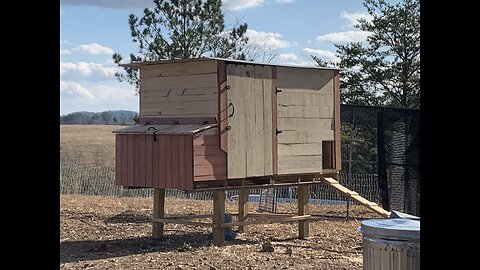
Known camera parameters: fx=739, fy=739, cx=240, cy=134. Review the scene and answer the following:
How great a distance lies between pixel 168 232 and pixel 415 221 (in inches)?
346

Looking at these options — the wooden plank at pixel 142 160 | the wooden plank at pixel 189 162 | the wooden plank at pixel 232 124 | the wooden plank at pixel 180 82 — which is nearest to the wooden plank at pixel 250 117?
the wooden plank at pixel 232 124

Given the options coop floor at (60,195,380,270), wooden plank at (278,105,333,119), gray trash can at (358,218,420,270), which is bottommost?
Answer: coop floor at (60,195,380,270)

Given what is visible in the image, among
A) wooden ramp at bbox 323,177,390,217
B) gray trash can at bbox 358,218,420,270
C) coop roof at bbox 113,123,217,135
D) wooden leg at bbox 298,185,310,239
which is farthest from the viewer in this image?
wooden leg at bbox 298,185,310,239

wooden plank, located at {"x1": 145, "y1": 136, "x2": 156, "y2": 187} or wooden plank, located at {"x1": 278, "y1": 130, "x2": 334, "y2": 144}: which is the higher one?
wooden plank, located at {"x1": 278, "y1": 130, "x2": 334, "y2": 144}

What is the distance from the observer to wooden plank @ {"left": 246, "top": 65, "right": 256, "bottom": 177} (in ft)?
38.3

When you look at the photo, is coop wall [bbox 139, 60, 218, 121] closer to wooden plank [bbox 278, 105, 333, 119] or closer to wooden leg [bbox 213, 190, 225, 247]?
wooden leg [bbox 213, 190, 225, 247]

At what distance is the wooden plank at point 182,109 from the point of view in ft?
37.1

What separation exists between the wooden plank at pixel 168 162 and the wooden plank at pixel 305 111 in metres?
1.99

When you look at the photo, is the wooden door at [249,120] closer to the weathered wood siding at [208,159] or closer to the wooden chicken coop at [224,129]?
the wooden chicken coop at [224,129]

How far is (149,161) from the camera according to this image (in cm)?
1173

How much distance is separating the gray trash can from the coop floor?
4.95 m

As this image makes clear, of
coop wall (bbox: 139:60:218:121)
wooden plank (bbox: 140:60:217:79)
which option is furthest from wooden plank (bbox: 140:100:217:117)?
wooden plank (bbox: 140:60:217:79)

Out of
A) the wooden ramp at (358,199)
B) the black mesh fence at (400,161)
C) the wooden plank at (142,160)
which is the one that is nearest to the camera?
the wooden plank at (142,160)

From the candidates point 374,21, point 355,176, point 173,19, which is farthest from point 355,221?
point 374,21
